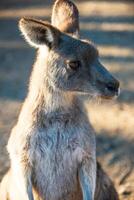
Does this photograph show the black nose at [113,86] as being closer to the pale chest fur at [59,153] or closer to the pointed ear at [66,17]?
the pale chest fur at [59,153]

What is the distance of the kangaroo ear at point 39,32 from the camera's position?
4580 mm

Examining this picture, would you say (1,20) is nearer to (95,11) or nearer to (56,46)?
(95,11)

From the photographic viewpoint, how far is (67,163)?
4910mm

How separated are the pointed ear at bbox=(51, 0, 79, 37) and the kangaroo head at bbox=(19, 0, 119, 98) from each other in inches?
10.7

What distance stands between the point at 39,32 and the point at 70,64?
0.31 m

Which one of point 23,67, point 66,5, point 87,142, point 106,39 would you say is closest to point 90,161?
point 87,142

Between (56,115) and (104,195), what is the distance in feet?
3.20

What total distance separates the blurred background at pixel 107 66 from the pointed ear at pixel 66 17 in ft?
2.71

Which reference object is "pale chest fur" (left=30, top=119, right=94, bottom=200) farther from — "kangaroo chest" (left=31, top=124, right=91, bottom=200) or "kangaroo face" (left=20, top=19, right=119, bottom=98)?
"kangaroo face" (left=20, top=19, right=119, bottom=98)

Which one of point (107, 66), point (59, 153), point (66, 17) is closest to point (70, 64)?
point (66, 17)

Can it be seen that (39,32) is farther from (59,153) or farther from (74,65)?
(59,153)

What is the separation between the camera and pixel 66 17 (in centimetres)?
510

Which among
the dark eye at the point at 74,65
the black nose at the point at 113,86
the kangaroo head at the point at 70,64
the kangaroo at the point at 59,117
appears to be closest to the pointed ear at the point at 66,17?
the kangaroo at the point at 59,117

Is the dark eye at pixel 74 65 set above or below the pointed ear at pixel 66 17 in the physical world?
below
